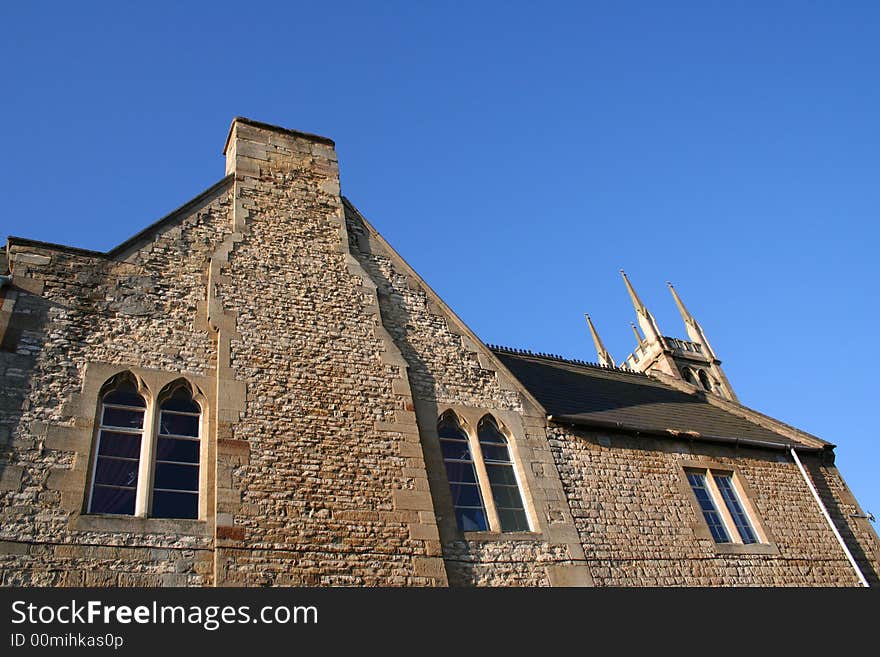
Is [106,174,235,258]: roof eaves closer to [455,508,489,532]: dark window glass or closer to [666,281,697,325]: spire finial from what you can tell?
[455,508,489,532]: dark window glass

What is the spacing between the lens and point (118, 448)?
9672 mm

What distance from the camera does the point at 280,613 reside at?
809 cm

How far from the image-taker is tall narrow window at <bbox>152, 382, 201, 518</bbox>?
9.38 m

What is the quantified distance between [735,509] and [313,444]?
26.8ft

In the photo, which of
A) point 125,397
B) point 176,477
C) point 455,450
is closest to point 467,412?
point 455,450

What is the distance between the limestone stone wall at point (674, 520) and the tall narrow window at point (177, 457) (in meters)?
5.72

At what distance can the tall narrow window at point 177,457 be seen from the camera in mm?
9383

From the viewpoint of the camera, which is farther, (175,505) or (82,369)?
(82,369)

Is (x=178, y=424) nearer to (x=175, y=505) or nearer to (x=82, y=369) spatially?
(x=175, y=505)

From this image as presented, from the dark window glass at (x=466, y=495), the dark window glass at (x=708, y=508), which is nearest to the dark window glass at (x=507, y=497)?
the dark window glass at (x=466, y=495)

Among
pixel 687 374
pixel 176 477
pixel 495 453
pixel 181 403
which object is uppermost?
pixel 687 374

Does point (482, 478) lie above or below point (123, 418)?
below

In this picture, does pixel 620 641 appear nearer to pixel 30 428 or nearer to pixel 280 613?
pixel 280 613

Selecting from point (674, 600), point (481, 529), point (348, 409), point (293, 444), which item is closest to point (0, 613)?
point (293, 444)
